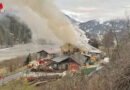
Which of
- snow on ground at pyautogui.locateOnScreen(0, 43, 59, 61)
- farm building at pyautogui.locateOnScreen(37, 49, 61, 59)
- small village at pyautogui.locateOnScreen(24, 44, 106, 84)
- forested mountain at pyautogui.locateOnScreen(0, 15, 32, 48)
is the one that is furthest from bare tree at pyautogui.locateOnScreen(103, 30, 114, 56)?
forested mountain at pyautogui.locateOnScreen(0, 15, 32, 48)

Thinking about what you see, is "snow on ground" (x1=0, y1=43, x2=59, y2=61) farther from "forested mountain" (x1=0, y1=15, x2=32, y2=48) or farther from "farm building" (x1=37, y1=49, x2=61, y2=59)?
"forested mountain" (x1=0, y1=15, x2=32, y2=48)

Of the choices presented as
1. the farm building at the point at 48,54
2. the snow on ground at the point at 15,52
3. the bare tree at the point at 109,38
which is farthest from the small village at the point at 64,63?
the bare tree at the point at 109,38

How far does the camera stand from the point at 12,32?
5697cm

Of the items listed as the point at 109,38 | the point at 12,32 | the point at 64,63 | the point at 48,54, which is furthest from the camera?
the point at 12,32

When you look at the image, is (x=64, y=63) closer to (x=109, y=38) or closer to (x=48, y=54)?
(x=48, y=54)

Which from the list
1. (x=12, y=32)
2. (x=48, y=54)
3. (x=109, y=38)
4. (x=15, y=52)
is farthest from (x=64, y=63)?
(x=12, y=32)

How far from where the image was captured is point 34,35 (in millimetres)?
65562

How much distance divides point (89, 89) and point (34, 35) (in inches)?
2483

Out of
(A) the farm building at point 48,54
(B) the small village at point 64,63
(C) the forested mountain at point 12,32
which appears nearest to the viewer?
(B) the small village at point 64,63

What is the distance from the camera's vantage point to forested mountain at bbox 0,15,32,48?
169ft

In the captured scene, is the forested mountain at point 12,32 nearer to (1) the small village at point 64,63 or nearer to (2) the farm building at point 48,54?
(2) the farm building at point 48,54

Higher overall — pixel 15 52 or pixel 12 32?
pixel 12 32

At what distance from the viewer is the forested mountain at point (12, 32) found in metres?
51.5

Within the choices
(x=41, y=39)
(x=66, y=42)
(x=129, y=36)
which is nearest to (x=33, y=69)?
(x=66, y=42)
